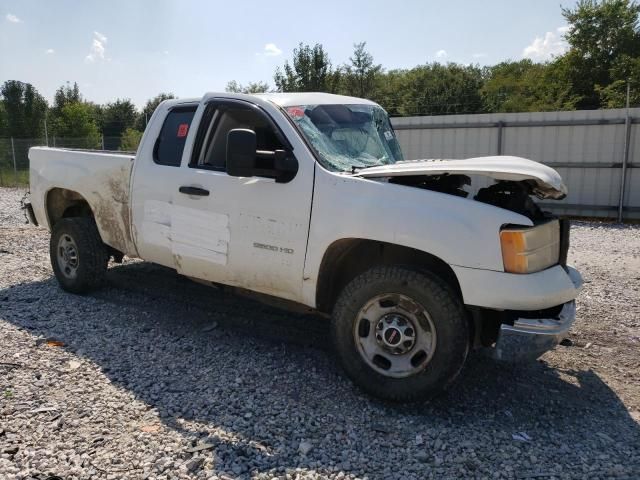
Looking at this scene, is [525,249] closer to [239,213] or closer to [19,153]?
[239,213]

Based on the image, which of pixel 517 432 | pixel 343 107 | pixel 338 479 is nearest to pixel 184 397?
pixel 338 479

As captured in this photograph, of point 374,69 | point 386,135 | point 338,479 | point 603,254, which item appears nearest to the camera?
point 338,479

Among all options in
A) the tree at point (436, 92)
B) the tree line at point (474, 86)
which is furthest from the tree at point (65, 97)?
the tree at point (436, 92)

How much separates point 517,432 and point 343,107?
286 centimetres

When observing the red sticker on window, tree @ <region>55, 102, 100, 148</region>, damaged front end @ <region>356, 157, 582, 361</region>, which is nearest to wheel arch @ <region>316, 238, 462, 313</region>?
damaged front end @ <region>356, 157, 582, 361</region>

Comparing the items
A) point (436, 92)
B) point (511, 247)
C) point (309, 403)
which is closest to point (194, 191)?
point (309, 403)

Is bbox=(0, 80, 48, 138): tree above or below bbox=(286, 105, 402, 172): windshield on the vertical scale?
above

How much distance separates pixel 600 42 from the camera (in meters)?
34.4

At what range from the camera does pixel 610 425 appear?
3.56 meters

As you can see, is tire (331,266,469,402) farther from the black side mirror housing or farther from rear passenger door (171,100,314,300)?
the black side mirror housing

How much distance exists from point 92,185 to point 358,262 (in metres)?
3.01

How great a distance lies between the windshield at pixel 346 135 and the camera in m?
4.18

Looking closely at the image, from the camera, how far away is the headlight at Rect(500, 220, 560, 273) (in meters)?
3.32

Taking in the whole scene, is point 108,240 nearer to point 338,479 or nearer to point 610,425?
point 338,479
